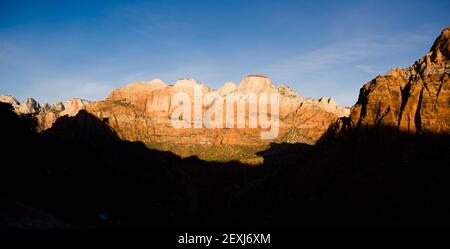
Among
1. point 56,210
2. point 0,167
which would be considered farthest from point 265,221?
point 0,167

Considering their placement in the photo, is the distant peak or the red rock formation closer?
the red rock formation

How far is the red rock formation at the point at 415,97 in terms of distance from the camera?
219 feet

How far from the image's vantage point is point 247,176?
190 m

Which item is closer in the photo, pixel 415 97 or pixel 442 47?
pixel 415 97

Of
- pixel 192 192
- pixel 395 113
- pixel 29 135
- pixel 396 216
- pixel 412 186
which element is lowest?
pixel 192 192

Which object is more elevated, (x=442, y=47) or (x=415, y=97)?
(x=442, y=47)

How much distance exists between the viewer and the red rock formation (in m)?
66.9

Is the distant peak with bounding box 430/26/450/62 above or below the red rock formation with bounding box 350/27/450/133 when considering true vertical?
above

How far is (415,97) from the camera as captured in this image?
237 feet

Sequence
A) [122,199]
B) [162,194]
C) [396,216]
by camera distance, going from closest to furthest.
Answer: [396,216] → [122,199] → [162,194]

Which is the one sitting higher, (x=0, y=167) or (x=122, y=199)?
(x=0, y=167)
